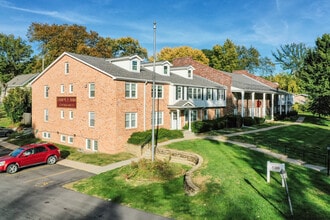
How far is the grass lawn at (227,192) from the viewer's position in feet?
36.9

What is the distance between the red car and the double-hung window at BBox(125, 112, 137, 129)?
6.89 metres

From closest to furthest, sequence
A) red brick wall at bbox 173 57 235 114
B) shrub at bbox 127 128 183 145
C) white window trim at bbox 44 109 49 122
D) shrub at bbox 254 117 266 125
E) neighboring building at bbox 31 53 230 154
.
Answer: shrub at bbox 127 128 183 145 → neighboring building at bbox 31 53 230 154 → white window trim at bbox 44 109 49 122 → red brick wall at bbox 173 57 235 114 → shrub at bbox 254 117 266 125

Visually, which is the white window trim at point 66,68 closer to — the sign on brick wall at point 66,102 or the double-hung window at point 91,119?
the sign on brick wall at point 66,102

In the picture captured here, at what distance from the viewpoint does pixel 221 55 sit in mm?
77438

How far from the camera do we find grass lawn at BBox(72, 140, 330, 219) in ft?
36.9

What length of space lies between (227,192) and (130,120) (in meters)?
15.3

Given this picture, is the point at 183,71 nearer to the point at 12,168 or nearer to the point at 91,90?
the point at 91,90

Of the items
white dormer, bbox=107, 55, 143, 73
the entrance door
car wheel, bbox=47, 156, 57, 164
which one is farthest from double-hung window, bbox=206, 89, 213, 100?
car wheel, bbox=47, 156, 57, 164

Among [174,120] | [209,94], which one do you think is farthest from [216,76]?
[174,120]

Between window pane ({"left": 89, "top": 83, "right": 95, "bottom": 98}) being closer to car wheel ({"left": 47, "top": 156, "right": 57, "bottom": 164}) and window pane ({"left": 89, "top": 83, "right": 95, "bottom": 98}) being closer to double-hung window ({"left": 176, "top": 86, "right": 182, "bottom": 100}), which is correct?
car wheel ({"left": 47, "top": 156, "right": 57, "bottom": 164})

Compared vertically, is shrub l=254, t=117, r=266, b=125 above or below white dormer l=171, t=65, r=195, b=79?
below

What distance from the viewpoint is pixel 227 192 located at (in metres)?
13.0

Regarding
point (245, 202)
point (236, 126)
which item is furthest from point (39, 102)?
point (245, 202)

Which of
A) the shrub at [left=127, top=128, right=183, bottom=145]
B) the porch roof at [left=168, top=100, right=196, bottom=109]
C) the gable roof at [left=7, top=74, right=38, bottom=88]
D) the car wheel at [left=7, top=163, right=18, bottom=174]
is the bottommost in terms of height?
the car wheel at [left=7, top=163, right=18, bottom=174]
